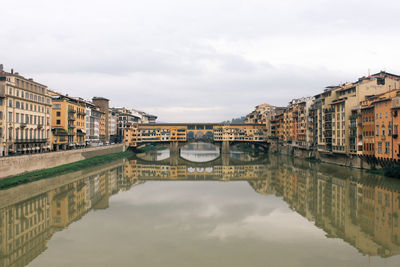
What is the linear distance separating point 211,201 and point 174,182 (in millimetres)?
12268

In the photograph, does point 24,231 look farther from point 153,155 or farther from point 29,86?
point 153,155

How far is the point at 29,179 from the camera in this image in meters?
32.1

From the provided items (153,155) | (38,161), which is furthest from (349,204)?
(153,155)

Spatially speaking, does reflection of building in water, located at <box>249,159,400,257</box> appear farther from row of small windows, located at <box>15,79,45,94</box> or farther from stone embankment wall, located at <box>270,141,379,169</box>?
row of small windows, located at <box>15,79,45,94</box>

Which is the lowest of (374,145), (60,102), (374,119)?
(374,145)

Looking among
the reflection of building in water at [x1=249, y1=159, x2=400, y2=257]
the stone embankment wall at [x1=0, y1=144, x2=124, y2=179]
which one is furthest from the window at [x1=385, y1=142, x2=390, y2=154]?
the stone embankment wall at [x1=0, y1=144, x2=124, y2=179]

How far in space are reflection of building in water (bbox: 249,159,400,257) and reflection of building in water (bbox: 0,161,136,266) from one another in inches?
632

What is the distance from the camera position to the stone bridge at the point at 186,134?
79.2m

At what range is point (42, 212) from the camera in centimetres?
2327

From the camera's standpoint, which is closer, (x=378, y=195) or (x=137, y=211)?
(x=137, y=211)

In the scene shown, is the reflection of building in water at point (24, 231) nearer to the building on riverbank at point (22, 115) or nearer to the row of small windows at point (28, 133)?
the building on riverbank at point (22, 115)

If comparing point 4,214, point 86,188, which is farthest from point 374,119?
point 4,214

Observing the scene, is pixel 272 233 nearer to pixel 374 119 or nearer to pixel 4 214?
pixel 4 214

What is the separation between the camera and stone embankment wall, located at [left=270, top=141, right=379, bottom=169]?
42.6m
